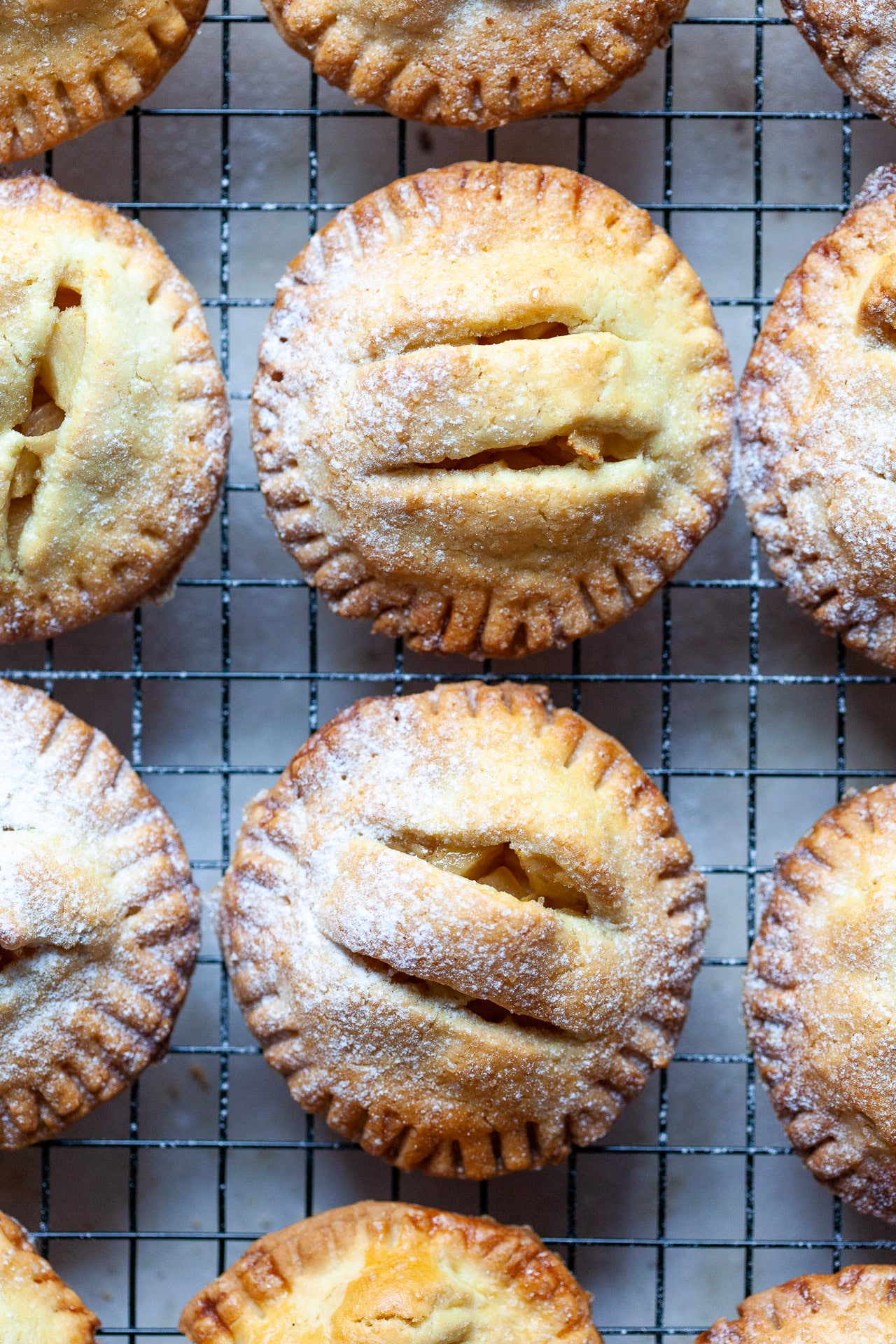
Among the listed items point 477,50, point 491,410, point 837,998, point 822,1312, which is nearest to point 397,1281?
point 822,1312

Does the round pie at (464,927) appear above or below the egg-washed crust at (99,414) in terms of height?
below

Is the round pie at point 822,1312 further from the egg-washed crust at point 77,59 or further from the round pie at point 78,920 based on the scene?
the egg-washed crust at point 77,59

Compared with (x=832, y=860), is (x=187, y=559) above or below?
above

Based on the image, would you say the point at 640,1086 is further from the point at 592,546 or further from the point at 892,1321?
the point at 592,546

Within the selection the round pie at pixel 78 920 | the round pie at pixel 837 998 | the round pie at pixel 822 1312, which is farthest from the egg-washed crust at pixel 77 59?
the round pie at pixel 822 1312

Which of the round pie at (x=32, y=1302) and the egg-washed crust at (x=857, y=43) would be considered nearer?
the round pie at (x=32, y=1302)

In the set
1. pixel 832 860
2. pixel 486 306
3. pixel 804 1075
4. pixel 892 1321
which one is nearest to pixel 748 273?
pixel 486 306
